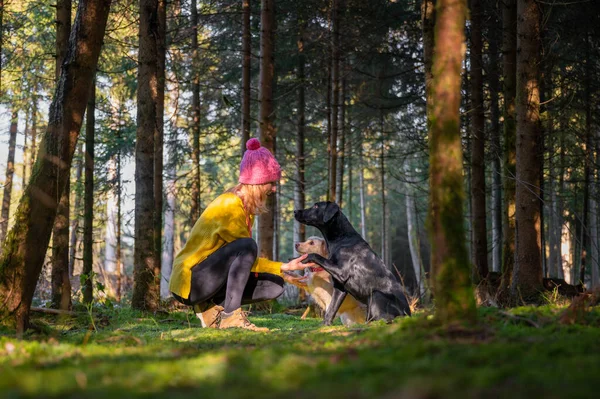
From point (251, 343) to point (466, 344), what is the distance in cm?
202

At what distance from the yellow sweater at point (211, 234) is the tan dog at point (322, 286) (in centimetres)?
95

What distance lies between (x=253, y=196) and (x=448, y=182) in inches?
143

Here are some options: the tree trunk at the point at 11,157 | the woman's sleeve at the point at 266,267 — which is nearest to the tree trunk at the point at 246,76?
the woman's sleeve at the point at 266,267

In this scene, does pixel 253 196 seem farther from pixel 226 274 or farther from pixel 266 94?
pixel 266 94

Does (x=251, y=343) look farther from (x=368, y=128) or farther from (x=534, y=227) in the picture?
(x=368, y=128)

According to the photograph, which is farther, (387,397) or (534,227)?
(534,227)

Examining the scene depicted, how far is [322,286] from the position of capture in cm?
776

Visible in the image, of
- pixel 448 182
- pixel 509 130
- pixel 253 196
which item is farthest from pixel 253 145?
pixel 509 130

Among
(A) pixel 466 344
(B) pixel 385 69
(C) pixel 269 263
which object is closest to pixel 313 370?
(A) pixel 466 344

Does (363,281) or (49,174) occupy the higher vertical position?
(49,174)

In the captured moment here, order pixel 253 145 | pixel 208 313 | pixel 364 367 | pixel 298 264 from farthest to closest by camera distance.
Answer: pixel 253 145, pixel 208 313, pixel 298 264, pixel 364 367

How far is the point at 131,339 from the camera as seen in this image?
5.11 m

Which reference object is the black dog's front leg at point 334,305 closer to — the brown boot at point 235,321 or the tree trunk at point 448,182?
the brown boot at point 235,321

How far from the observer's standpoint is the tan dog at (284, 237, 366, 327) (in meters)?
7.34
